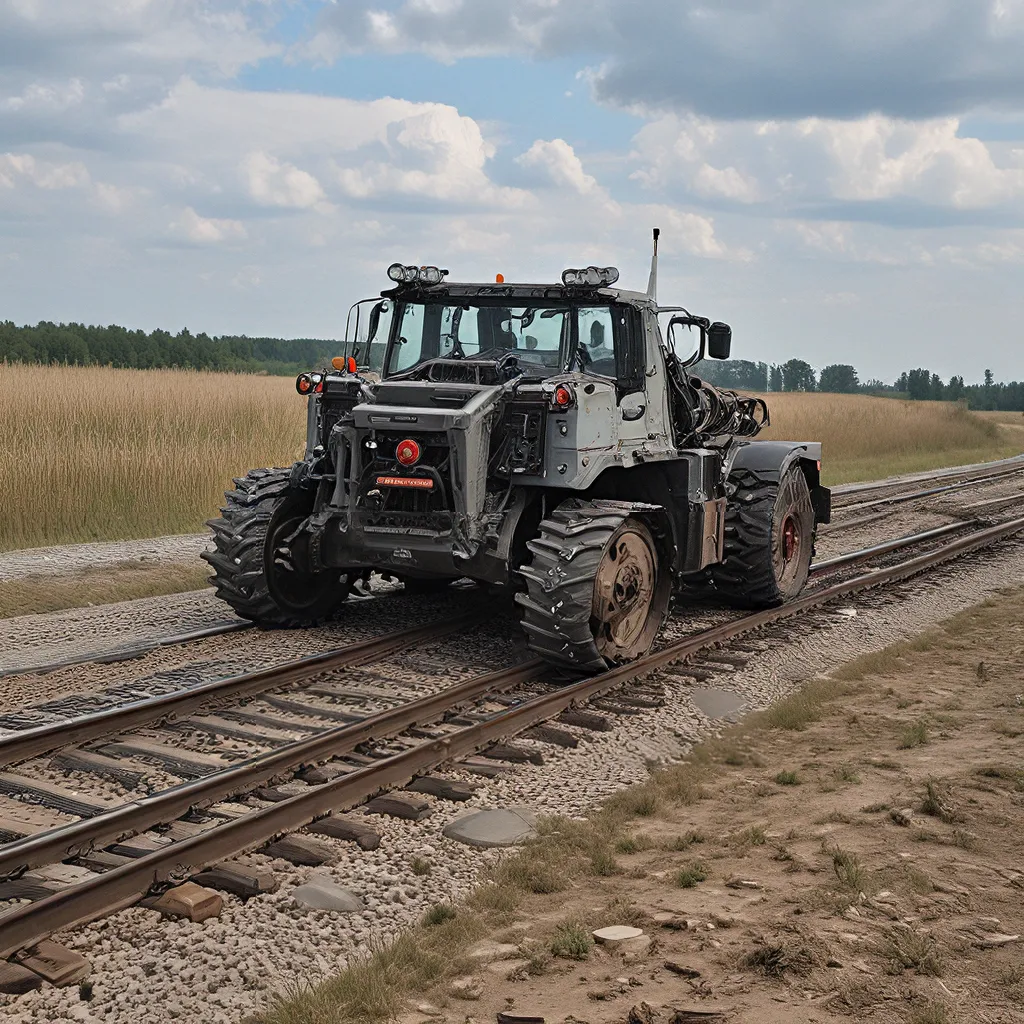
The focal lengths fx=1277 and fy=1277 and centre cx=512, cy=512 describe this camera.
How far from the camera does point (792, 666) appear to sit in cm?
991

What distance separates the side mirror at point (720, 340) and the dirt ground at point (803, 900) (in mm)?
3757

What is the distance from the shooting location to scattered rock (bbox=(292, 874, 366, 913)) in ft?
17.2

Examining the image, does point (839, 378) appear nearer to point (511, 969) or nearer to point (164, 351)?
point (164, 351)

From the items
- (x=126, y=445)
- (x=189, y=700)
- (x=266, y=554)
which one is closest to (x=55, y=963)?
(x=189, y=700)

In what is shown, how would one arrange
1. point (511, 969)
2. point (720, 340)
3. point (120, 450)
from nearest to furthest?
point (511, 969)
point (720, 340)
point (120, 450)

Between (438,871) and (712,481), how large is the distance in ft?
18.9

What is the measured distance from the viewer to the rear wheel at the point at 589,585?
8523mm

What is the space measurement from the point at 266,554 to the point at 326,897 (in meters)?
4.85

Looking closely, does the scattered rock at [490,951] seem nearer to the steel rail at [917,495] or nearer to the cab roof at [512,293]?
the cab roof at [512,293]

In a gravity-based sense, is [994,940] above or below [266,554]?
below

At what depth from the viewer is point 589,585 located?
8.54 m

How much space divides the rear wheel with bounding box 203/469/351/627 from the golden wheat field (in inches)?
243

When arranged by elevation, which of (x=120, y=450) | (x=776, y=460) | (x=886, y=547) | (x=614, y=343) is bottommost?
(x=886, y=547)

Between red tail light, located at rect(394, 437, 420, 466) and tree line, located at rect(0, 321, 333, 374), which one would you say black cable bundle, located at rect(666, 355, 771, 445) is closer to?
red tail light, located at rect(394, 437, 420, 466)
